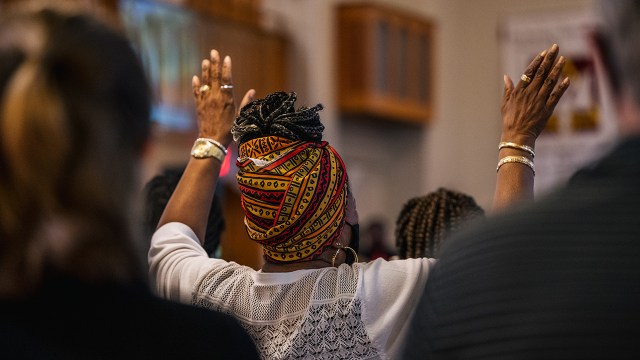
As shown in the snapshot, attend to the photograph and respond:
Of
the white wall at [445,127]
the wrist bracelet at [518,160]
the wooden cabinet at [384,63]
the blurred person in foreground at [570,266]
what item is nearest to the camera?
the blurred person in foreground at [570,266]

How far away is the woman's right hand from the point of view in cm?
196

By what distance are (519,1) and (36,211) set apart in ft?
33.6

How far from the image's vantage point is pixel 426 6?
34.8 feet

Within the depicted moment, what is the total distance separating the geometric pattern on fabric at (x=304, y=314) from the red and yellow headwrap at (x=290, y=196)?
3.1 inches

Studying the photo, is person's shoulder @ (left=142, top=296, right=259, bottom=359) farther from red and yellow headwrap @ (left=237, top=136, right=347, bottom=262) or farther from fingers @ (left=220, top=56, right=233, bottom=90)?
fingers @ (left=220, top=56, right=233, bottom=90)

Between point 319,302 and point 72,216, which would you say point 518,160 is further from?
point 72,216

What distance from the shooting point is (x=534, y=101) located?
1.98m

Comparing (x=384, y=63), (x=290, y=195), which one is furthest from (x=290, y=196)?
(x=384, y=63)

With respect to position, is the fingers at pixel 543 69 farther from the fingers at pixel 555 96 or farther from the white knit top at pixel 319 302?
the white knit top at pixel 319 302

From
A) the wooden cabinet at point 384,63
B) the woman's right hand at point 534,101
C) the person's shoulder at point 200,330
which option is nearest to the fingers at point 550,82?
the woman's right hand at point 534,101

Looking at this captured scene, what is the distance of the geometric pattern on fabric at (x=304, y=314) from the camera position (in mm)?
1847

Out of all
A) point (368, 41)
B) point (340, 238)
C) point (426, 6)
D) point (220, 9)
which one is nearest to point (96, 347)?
point (340, 238)

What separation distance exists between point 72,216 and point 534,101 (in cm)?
111

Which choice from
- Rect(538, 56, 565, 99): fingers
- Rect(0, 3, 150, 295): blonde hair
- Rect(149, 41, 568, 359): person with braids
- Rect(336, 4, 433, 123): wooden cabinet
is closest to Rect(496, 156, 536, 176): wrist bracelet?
Rect(149, 41, 568, 359): person with braids
